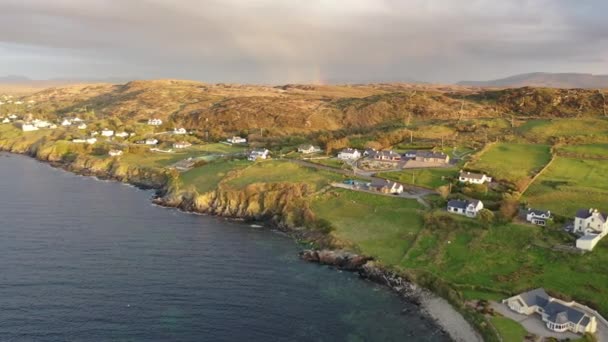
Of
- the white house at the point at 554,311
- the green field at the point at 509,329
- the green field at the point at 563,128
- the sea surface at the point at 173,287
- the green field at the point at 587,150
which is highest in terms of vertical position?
the green field at the point at 563,128

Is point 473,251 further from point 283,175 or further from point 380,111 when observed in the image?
point 380,111

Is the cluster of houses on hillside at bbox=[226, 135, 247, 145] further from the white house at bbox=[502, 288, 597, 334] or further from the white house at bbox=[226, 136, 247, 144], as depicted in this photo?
the white house at bbox=[502, 288, 597, 334]

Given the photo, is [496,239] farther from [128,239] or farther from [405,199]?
[128,239]

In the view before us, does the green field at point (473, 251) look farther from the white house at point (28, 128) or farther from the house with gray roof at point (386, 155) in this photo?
the white house at point (28, 128)

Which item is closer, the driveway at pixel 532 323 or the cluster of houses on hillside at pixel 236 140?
the driveway at pixel 532 323

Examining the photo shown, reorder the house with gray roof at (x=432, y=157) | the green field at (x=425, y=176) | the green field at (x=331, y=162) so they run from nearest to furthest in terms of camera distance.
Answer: the green field at (x=425, y=176) < the house with gray roof at (x=432, y=157) < the green field at (x=331, y=162)

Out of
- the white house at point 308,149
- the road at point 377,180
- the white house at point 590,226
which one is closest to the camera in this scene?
the white house at point 590,226

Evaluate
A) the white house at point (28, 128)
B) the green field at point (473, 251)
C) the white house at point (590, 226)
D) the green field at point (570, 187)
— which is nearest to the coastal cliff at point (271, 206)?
the green field at point (473, 251)
